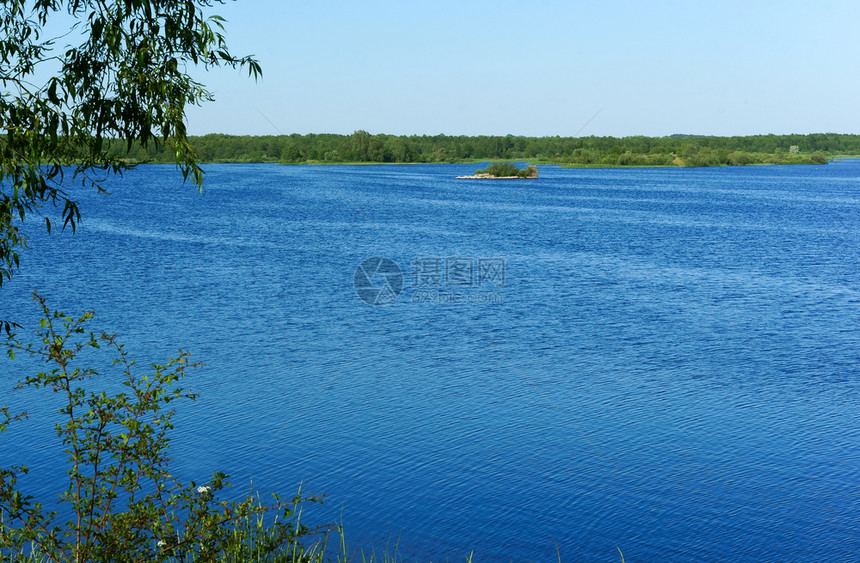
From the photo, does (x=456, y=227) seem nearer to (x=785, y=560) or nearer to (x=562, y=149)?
(x=785, y=560)

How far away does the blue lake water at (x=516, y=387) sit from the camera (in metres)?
13.0

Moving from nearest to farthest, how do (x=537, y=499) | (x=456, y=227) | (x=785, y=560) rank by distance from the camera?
(x=785, y=560)
(x=537, y=499)
(x=456, y=227)

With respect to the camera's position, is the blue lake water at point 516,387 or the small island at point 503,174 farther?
the small island at point 503,174

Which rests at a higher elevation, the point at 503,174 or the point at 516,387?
the point at 503,174

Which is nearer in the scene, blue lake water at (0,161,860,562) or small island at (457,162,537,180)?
blue lake water at (0,161,860,562)

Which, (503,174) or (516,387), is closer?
(516,387)

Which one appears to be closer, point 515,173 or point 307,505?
point 307,505

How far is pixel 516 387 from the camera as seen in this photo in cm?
1956

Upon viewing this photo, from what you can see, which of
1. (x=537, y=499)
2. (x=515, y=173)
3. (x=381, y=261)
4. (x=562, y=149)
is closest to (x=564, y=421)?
(x=537, y=499)

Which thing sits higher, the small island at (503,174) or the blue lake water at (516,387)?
the small island at (503,174)

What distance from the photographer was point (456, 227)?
195ft

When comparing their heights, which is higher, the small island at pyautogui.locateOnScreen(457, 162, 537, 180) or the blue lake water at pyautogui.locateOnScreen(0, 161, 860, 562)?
the small island at pyautogui.locateOnScreen(457, 162, 537, 180)

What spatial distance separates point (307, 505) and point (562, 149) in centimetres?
18169

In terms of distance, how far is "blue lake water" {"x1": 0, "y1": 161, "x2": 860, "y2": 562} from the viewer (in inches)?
513
